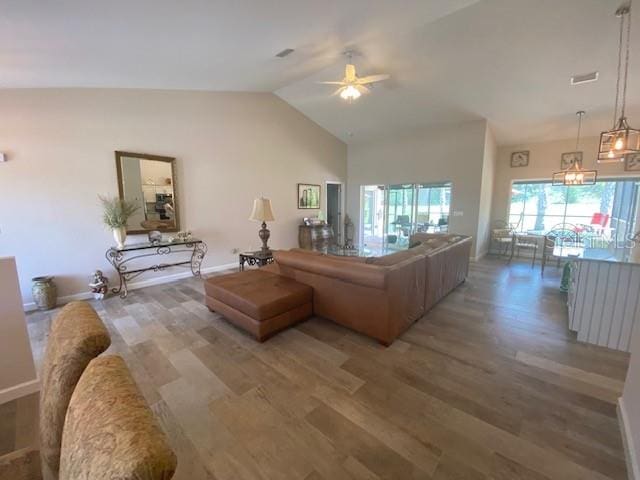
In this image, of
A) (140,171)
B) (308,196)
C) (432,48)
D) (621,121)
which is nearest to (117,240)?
(140,171)

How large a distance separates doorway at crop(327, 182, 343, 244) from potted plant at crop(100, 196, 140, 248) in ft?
17.5

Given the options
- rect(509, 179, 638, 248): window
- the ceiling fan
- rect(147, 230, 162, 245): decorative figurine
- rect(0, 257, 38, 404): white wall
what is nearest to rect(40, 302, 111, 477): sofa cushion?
rect(0, 257, 38, 404): white wall

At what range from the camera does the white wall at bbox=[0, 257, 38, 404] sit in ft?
6.06

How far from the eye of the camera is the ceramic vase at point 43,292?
3428mm

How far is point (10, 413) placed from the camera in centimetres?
183

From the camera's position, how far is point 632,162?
5.41 metres

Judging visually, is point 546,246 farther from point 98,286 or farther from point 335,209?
point 98,286

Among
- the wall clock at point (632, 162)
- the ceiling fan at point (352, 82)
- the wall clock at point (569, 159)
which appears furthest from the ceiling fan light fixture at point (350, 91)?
the wall clock at point (632, 162)

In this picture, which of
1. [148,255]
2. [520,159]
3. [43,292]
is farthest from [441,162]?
[43,292]

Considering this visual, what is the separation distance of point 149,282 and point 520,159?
848cm

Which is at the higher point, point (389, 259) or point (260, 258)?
point (389, 259)

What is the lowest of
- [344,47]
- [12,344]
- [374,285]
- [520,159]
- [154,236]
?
[12,344]

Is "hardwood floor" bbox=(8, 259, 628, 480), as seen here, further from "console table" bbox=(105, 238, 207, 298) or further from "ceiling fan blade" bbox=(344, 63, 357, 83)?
"ceiling fan blade" bbox=(344, 63, 357, 83)

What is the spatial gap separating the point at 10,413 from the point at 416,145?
24.9 ft
